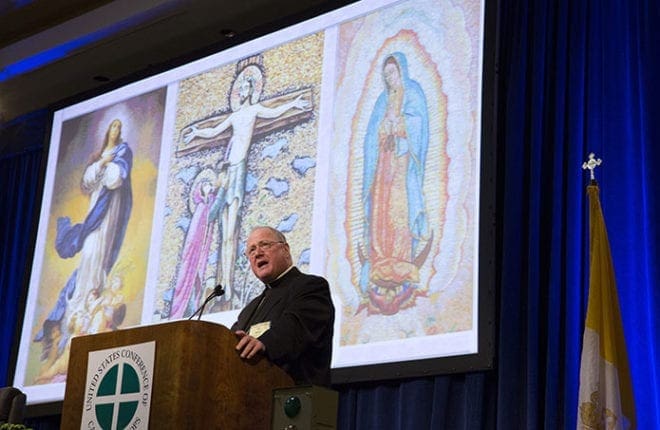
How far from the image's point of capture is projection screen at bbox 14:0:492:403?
5188 mm

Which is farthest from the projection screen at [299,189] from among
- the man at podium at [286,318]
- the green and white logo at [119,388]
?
the green and white logo at [119,388]

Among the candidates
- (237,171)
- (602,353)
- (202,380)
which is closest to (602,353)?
(602,353)

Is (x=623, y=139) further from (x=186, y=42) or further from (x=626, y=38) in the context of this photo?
(x=186, y=42)

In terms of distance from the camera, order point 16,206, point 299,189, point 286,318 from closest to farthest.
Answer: point 286,318, point 299,189, point 16,206

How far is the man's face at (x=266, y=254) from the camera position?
4.28 m

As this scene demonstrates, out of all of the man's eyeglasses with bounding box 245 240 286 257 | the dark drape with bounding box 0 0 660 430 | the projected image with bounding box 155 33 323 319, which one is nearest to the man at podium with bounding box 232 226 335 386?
the man's eyeglasses with bounding box 245 240 286 257

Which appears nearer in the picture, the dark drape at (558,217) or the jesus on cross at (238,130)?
the dark drape at (558,217)

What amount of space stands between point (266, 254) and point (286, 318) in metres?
0.55

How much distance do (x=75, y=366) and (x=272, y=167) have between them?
2.51 meters

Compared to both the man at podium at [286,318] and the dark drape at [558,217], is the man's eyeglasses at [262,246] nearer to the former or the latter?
the man at podium at [286,318]

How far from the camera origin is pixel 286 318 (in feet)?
12.4

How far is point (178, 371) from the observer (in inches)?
130

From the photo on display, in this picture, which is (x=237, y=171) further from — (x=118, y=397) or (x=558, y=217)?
(x=118, y=397)

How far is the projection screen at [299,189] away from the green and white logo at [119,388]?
6.03 ft
